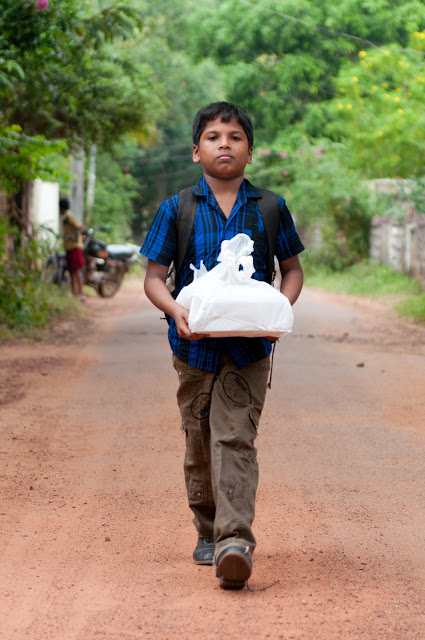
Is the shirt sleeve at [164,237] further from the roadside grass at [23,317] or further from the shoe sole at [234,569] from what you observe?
the roadside grass at [23,317]

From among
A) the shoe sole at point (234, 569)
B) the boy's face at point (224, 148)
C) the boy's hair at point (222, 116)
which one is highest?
the boy's hair at point (222, 116)

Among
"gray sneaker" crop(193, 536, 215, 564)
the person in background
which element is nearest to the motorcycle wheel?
the person in background

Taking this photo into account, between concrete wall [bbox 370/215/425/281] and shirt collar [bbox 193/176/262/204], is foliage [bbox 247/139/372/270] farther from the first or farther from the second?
shirt collar [bbox 193/176/262/204]

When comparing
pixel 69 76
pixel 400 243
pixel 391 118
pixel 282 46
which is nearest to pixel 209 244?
pixel 69 76

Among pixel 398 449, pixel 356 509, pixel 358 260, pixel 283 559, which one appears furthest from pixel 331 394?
pixel 358 260

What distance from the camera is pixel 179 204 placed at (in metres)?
3.51

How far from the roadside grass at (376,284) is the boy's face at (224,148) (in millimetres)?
10556

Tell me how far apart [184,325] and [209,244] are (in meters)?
0.36

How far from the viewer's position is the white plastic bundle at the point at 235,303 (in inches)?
124

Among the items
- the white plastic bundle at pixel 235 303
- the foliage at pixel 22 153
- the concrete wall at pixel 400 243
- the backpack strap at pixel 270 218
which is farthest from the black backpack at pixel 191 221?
the concrete wall at pixel 400 243

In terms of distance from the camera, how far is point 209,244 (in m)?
3.44

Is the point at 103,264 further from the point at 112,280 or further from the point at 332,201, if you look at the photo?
the point at 332,201

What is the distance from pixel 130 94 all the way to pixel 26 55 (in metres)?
4.66

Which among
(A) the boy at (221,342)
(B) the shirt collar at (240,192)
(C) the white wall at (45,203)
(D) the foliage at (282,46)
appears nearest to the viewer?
(A) the boy at (221,342)
